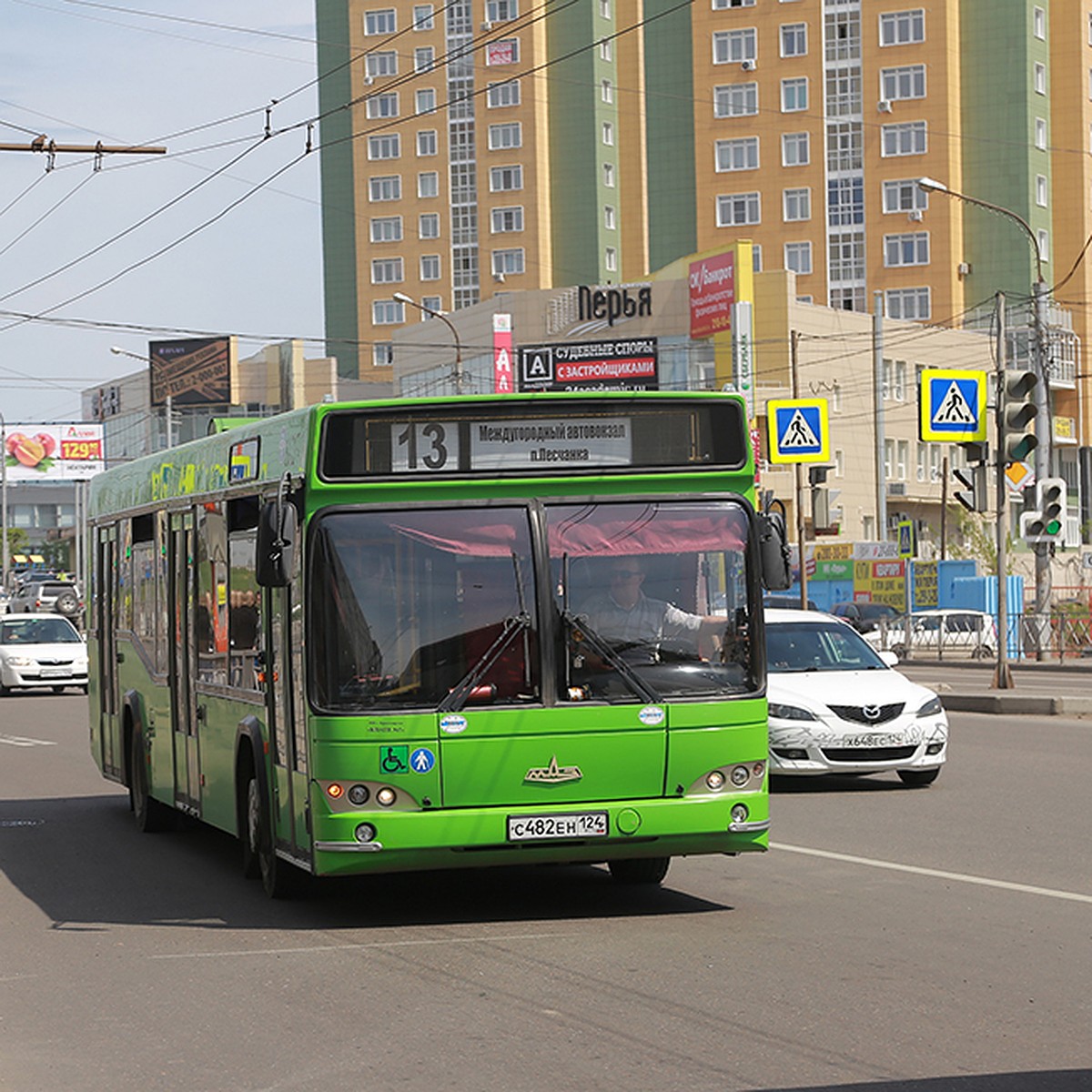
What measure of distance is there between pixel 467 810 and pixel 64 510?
168157mm

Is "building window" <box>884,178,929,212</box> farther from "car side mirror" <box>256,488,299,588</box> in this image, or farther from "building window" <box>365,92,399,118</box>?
"car side mirror" <box>256,488,299,588</box>

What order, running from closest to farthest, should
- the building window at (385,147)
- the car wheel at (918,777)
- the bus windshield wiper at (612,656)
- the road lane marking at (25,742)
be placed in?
the bus windshield wiper at (612,656)
the car wheel at (918,777)
the road lane marking at (25,742)
the building window at (385,147)

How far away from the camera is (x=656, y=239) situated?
344 ft

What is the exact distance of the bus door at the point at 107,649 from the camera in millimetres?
15781

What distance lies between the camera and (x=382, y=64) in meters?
106

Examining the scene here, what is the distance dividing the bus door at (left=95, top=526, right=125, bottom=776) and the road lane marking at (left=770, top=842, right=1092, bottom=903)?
5481mm

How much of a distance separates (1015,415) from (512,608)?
17.1 metres

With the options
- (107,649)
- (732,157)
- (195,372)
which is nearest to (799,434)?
(107,649)

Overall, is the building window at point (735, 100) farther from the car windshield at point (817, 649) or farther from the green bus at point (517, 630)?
the green bus at point (517, 630)

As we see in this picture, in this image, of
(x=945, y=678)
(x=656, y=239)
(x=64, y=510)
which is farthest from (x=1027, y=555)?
(x=64, y=510)

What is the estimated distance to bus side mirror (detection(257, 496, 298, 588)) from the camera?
387 inches

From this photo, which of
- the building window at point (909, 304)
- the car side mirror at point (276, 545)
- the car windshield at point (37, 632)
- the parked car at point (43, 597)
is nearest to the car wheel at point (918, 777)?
the car side mirror at point (276, 545)

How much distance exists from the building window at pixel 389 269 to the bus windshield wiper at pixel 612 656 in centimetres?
10220

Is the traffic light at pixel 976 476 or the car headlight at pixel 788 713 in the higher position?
the traffic light at pixel 976 476
